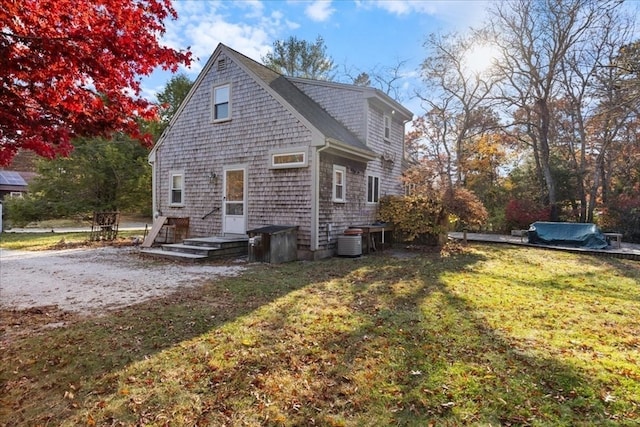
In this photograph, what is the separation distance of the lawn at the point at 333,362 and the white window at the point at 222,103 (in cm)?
747

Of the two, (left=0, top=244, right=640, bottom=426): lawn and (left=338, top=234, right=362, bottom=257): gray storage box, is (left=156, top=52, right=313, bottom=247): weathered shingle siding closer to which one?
(left=338, top=234, right=362, bottom=257): gray storage box

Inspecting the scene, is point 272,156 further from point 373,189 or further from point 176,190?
point 176,190

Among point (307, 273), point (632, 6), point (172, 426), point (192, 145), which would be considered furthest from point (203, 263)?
point (632, 6)

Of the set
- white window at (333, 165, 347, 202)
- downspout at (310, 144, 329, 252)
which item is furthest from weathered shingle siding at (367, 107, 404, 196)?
downspout at (310, 144, 329, 252)

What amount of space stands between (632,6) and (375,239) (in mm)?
15683

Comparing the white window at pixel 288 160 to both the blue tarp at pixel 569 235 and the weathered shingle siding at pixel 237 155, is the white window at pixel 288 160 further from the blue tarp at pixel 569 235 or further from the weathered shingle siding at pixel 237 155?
the blue tarp at pixel 569 235

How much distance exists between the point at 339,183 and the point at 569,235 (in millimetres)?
9590

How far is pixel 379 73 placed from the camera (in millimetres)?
25828

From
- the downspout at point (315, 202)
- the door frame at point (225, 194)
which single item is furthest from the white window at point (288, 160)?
the door frame at point (225, 194)

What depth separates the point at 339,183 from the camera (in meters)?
11.2

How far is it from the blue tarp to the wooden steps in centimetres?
1182

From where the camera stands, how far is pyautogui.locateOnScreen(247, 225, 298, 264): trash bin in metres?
9.32

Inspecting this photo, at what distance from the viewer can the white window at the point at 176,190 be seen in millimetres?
12891

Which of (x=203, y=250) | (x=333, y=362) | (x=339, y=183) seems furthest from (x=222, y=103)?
(x=333, y=362)
